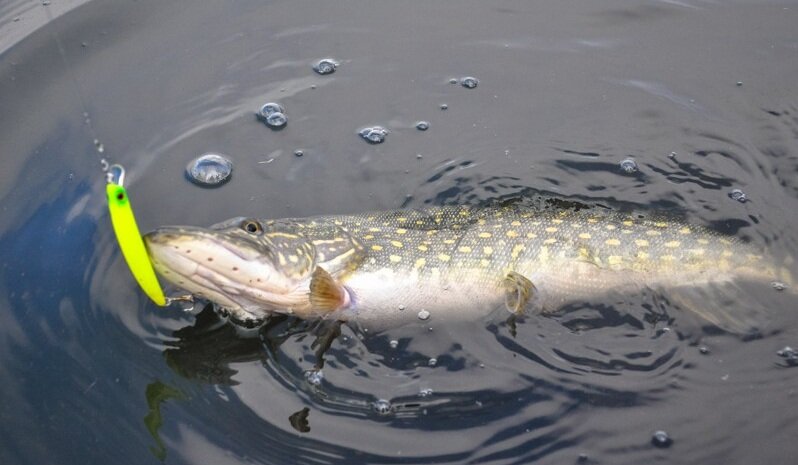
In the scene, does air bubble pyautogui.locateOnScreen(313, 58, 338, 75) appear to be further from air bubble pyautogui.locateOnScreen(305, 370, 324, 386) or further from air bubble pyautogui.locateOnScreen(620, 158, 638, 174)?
air bubble pyautogui.locateOnScreen(305, 370, 324, 386)

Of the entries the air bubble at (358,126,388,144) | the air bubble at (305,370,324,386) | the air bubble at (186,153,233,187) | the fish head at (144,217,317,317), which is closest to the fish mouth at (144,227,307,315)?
the fish head at (144,217,317,317)

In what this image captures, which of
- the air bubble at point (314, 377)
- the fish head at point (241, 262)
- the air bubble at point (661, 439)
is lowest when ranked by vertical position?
the air bubble at point (661, 439)

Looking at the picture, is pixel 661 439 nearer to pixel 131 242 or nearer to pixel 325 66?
pixel 131 242

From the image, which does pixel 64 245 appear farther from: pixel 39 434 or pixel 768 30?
pixel 768 30

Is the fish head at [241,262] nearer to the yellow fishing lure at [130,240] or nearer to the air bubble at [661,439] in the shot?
the yellow fishing lure at [130,240]

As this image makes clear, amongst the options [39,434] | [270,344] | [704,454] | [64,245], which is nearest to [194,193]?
[64,245]

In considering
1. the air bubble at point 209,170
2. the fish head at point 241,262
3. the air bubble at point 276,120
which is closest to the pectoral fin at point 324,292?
the fish head at point 241,262
